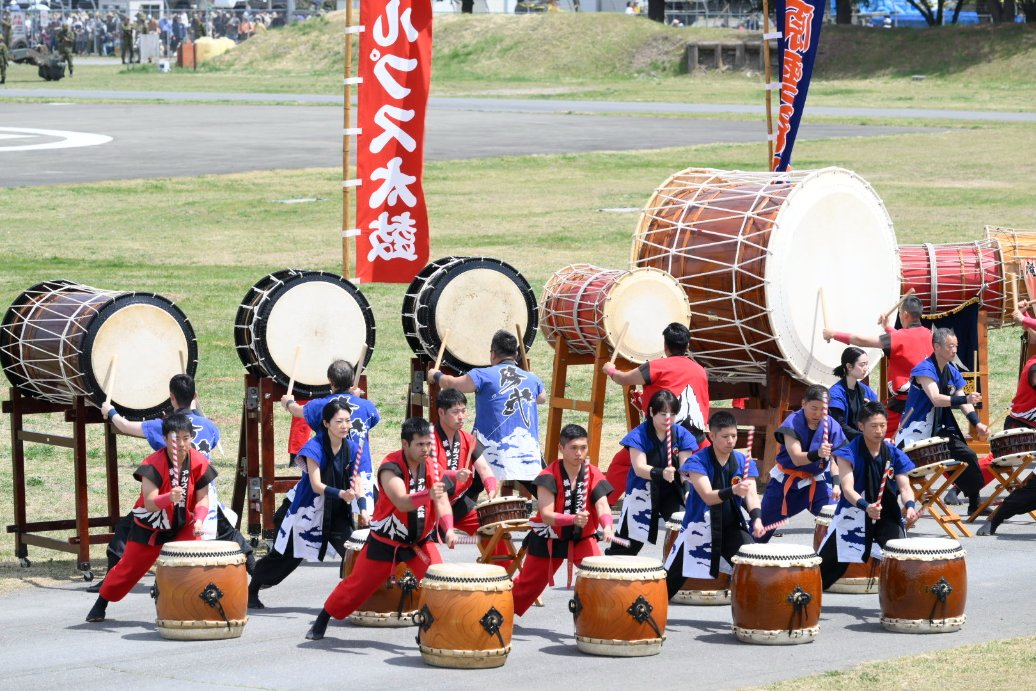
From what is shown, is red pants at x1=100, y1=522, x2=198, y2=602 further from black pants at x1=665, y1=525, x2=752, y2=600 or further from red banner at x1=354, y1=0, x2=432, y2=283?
red banner at x1=354, y1=0, x2=432, y2=283

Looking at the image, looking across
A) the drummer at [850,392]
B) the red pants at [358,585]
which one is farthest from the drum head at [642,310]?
the red pants at [358,585]

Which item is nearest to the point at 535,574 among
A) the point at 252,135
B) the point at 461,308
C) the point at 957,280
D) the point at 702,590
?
the point at 702,590

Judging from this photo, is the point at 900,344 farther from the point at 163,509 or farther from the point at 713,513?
the point at 163,509

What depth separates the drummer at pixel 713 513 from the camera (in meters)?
10.4

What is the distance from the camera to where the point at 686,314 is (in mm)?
13867

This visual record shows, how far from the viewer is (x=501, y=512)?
397 inches

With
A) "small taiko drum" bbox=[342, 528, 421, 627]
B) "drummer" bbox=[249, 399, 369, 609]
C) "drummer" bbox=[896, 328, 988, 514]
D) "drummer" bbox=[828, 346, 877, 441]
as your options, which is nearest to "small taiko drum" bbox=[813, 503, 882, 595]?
"drummer" bbox=[828, 346, 877, 441]

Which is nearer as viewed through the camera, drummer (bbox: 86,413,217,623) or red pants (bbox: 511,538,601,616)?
red pants (bbox: 511,538,601,616)

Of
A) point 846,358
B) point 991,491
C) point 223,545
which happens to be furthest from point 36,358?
point 991,491

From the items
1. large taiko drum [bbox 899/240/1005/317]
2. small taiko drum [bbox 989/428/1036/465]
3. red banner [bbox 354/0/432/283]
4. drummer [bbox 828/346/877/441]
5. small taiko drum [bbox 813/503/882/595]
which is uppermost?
red banner [bbox 354/0/432/283]

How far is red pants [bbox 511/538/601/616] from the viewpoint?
10156 millimetres

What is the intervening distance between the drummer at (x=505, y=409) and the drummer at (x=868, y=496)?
94.5 inches

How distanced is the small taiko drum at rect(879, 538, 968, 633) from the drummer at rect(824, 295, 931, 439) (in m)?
3.80

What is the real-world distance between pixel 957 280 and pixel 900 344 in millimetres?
1844
